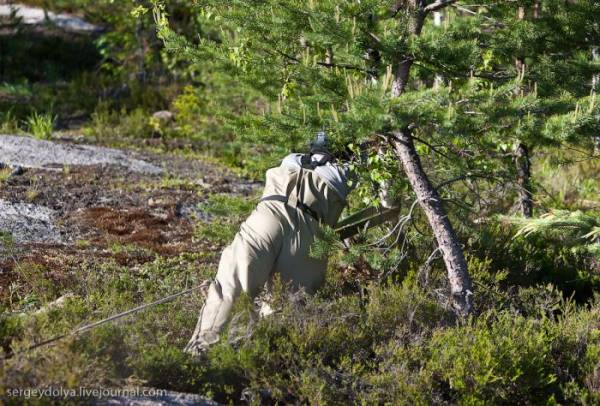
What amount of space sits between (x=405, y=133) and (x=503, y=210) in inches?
140

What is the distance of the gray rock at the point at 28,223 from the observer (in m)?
8.62

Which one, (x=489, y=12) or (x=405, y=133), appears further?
(x=489, y=12)

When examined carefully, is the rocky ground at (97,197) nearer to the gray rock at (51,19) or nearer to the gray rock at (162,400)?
the gray rock at (162,400)

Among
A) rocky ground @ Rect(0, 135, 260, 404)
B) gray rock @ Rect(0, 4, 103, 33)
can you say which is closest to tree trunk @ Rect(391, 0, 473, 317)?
rocky ground @ Rect(0, 135, 260, 404)

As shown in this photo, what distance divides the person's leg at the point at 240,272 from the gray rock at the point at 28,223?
3.12 m

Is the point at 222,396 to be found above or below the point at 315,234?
below

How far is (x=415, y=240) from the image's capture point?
299 inches

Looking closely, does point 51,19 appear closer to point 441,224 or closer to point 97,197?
point 97,197

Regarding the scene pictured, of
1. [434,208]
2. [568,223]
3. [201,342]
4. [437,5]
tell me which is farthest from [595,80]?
[201,342]

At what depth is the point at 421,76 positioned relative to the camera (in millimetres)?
7172

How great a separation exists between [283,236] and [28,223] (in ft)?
12.5

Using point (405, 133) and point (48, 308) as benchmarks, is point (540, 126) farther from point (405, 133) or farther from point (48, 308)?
point (48, 308)

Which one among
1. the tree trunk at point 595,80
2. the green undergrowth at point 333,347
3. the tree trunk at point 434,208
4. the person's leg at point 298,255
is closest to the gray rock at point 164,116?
the green undergrowth at point 333,347

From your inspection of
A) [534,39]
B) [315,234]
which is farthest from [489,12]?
[315,234]
